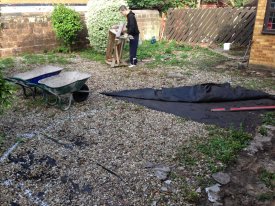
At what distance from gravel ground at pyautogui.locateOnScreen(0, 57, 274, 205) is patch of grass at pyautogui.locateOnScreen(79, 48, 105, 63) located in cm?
363

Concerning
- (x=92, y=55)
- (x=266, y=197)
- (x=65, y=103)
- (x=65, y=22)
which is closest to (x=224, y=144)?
(x=266, y=197)

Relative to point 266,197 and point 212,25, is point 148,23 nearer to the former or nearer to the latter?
point 212,25

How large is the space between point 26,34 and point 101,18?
8.44 feet

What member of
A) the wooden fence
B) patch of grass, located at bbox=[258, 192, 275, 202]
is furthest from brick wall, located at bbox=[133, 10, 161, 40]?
patch of grass, located at bbox=[258, 192, 275, 202]

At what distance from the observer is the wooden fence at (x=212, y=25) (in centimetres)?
1140

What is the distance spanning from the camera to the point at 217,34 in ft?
39.7

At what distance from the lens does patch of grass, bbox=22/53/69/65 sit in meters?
8.62

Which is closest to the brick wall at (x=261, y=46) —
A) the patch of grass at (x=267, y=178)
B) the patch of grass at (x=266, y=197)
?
the patch of grass at (x=267, y=178)

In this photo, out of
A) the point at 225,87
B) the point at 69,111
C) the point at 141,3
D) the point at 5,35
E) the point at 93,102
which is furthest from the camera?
the point at 141,3

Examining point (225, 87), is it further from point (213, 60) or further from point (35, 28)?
point (35, 28)

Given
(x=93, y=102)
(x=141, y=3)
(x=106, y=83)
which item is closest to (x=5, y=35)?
(x=106, y=83)

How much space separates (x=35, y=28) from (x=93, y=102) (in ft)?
17.8

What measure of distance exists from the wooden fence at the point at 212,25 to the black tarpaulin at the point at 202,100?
19.8 ft

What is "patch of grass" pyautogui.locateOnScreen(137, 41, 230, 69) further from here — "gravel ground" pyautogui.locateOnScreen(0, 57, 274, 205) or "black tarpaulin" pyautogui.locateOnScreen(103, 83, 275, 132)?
"gravel ground" pyautogui.locateOnScreen(0, 57, 274, 205)
